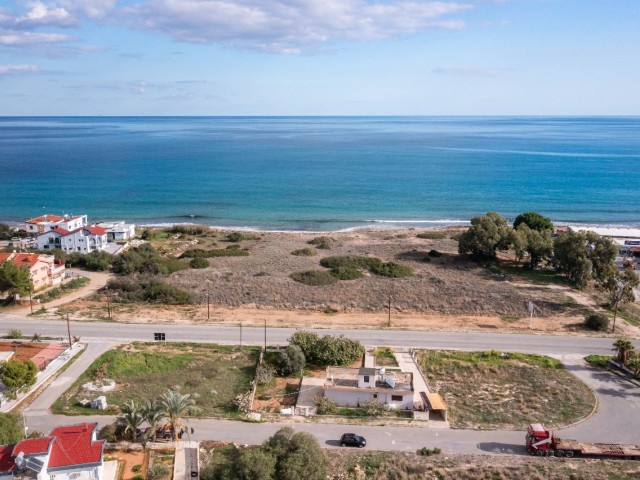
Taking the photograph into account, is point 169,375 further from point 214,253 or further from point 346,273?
point 214,253

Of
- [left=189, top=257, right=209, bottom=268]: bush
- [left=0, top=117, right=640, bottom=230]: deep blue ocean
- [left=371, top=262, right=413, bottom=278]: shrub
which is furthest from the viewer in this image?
[left=0, top=117, right=640, bottom=230]: deep blue ocean

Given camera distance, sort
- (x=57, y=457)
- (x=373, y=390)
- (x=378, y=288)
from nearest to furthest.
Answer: (x=57, y=457) → (x=373, y=390) → (x=378, y=288)

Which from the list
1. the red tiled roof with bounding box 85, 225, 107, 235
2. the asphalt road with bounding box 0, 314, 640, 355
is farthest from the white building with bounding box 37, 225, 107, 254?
the asphalt road with bounding box 0, 314, 640, 355

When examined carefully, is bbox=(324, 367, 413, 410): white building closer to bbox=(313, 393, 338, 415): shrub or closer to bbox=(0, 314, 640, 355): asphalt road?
bbox=(313, 393, 338, 415): shrub

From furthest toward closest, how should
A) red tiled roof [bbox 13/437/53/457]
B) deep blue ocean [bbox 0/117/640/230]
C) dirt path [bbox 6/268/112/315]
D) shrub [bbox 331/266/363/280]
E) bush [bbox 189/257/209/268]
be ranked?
deep blue ocean [bbox 0/117/640/230] → bush [bbox 189/257/209/268] → shrub [bbox 331/266/363/280] → dirt path [bbox 6/268/112/315] → red tiled roof [bbox 13/437/53/457]

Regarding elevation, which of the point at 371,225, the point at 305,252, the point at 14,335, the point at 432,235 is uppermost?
the point at 432,235

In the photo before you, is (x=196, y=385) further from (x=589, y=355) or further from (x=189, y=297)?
(x=589, y=355)

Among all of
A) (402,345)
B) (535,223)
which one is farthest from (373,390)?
(535,223)
